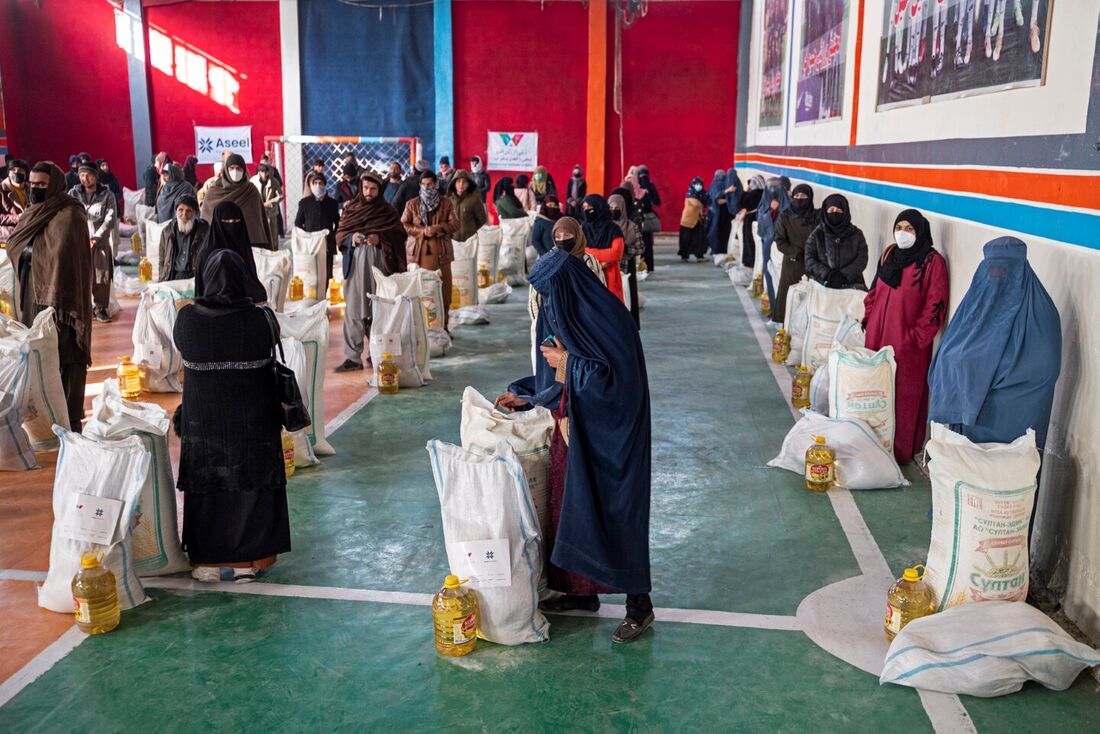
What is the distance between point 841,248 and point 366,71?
1445cm

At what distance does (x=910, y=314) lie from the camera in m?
6.14

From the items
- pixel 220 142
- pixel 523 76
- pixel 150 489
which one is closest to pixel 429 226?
pixel 150 489

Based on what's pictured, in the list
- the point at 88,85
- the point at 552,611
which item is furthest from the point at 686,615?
the point at 88,85

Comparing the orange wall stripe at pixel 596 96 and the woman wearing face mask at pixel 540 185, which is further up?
the orange wall stripe at pixel 596 96

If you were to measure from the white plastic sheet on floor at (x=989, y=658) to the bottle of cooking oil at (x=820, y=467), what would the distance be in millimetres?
1985

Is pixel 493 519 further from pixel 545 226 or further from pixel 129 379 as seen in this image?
pixel 545 226

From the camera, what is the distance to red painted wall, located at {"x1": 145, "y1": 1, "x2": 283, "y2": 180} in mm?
19969

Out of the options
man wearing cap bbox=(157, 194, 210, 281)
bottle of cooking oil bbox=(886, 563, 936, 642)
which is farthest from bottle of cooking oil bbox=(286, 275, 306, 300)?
bottle of cooking oil bbox=(886, 563, 936, 642)

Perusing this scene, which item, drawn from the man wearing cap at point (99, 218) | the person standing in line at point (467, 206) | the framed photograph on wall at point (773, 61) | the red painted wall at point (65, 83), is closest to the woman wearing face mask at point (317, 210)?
the person standing in line at point (467, 206)

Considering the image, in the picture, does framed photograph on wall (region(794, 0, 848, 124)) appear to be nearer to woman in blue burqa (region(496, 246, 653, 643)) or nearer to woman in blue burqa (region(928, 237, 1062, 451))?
woman in blue burqa (region(928, 237, 1062, 451))

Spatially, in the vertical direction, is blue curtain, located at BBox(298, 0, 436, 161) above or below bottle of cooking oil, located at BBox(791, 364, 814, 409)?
above

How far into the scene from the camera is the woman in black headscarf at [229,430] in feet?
13.7

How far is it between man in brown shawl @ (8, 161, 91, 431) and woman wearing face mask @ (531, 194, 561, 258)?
489cm

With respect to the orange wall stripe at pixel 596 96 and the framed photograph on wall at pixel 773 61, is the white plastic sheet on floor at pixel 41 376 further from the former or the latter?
the orange wall stripe at pixel 596 96
